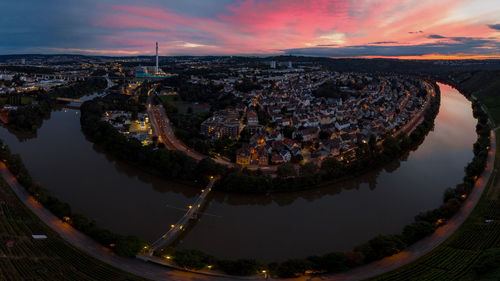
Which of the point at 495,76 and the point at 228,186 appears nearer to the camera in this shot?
the point at 228,186

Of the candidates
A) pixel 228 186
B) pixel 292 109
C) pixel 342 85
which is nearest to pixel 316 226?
pixel 228 186

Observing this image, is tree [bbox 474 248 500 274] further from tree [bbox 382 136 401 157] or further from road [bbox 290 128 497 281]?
tree [bbox 382 136 401 157]

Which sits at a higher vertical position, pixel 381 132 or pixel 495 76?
pixel 495 76

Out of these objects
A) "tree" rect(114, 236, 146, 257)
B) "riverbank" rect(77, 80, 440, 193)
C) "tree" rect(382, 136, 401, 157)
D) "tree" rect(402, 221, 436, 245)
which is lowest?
"tree" rect(114, 236, 146, 257)

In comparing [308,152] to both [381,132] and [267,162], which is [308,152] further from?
[381,132]

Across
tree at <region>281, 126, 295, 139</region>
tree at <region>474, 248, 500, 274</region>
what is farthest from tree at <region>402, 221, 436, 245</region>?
tree at <region>281, 126, 295, 139</region>

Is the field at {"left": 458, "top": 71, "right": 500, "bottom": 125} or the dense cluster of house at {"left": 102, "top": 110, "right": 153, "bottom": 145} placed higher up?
the field at {"left": 458, "top": 71, "right": 500, "bottom": 125}

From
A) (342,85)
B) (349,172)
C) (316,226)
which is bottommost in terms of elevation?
(316,226)

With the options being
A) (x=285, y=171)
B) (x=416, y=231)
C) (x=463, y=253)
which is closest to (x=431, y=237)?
(x=416, y=231)
